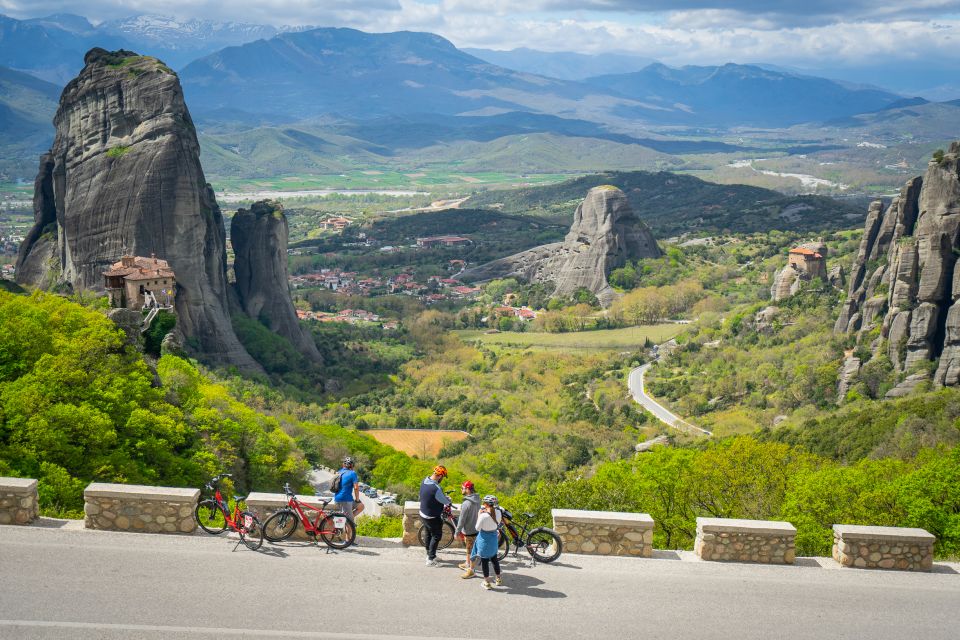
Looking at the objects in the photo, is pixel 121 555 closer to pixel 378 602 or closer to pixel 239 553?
pixel 239 553

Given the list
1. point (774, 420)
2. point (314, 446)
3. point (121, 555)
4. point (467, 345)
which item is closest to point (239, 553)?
point (121, 555)

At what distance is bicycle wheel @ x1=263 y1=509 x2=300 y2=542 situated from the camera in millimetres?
17031

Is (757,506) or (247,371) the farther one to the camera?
(247,371)

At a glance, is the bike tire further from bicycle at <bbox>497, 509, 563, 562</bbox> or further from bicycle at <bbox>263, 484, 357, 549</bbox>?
bicycle at <bbox>263, 484, 357, 549</bbox>

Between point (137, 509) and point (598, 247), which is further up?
point (137, 509)

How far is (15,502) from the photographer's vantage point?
55.2 ft

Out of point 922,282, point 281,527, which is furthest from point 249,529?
point 922,282

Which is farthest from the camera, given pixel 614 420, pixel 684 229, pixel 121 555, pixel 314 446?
pixel 684 229

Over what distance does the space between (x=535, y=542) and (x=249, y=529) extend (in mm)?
4980

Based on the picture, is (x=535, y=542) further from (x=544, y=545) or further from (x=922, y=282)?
(x=922, y=282)

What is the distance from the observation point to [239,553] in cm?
1644

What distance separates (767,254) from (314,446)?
85.8 m

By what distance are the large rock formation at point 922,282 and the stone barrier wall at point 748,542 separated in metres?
36.3

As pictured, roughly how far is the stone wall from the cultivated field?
1464 inches
